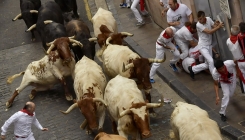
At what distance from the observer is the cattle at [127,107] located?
10994 millimetres

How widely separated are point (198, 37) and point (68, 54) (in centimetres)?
379

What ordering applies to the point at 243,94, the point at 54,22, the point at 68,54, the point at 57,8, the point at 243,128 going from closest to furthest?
the point at 243,128 → the point at 243,94 → the point at 68,54 → the point at 54,22 → the point at 57,8

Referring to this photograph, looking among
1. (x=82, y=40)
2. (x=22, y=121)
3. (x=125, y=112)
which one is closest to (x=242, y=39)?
(x=125, y=112)

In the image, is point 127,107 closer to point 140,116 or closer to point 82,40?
point 140,116

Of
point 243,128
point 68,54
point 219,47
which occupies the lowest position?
point 243,128

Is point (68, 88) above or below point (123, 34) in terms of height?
below

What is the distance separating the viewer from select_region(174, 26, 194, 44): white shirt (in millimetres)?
14453

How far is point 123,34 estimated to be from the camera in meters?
15.4

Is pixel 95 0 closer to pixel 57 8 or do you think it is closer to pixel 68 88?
pixel 57 8

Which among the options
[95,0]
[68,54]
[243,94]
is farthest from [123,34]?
[95,0]

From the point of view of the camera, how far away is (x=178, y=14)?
15094 mm

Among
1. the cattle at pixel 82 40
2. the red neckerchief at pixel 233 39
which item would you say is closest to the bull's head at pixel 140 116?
the red neckerchief at pixel 233 39

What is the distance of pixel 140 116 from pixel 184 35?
4.26 metres

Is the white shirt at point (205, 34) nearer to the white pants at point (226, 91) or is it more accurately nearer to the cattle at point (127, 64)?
the cattle at point (127, 64)
